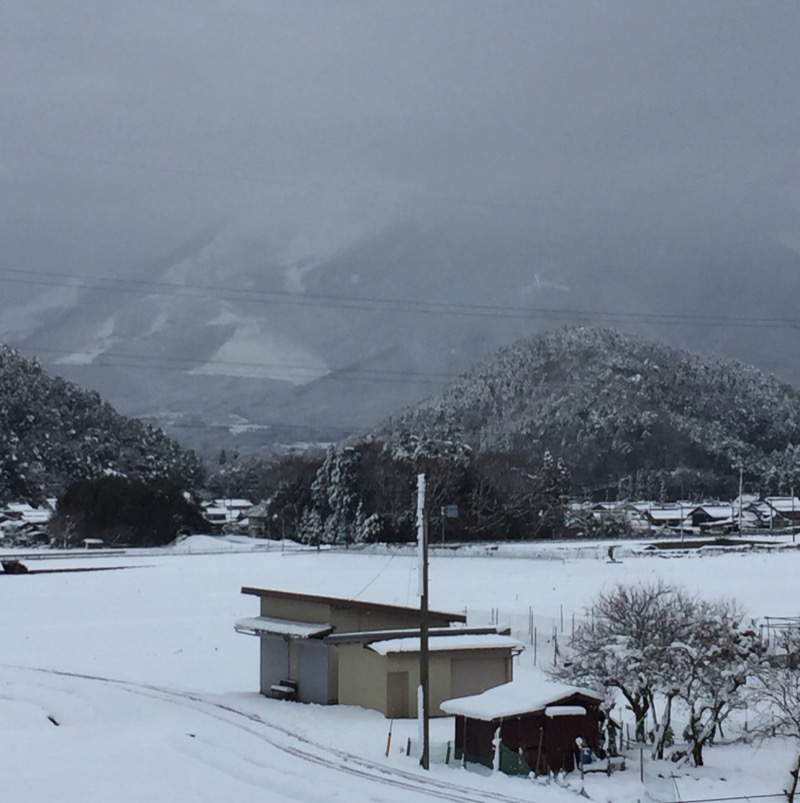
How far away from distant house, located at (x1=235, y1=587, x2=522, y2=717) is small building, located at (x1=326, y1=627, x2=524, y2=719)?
31 mm

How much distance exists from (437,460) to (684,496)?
310 ft

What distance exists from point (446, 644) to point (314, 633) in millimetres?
5101

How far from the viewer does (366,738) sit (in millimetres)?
32594

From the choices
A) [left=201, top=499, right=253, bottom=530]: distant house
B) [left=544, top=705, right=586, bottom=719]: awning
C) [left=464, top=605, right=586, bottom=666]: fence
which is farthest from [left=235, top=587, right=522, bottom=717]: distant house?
[left=201, top=499, right=253, bottom=530]: distant house

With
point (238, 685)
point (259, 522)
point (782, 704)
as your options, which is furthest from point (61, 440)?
point (782, 704)

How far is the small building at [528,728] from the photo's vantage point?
1145 inches

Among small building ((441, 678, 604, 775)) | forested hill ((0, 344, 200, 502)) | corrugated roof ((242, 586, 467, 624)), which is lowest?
small building ((441, 678, 604, 775))

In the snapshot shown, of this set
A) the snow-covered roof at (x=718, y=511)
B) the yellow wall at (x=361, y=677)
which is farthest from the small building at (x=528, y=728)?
the snow-covered roof at (x=718, y=511)

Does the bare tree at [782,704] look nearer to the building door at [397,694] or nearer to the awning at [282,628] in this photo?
the building door at [397,694]

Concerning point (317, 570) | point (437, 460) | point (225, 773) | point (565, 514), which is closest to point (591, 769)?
point (225, 773)

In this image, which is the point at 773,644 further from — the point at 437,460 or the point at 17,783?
the point at 437,460

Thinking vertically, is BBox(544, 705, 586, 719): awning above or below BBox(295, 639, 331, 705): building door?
above

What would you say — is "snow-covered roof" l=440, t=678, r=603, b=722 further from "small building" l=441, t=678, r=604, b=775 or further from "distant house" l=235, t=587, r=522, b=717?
"distant house" l=235, t=587, r=522, b=717

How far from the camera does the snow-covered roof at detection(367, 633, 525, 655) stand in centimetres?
3595
